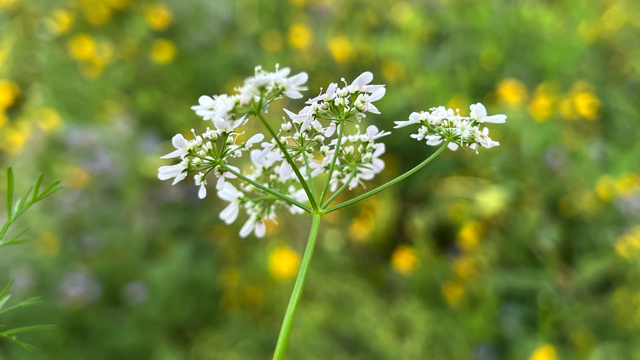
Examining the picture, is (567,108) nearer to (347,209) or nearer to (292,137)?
(347,209)

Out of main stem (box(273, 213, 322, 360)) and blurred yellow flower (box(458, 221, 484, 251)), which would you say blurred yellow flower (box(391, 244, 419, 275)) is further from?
main stem (box(273, 213, 322, 360))

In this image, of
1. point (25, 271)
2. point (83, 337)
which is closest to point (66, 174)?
point (25, 271)

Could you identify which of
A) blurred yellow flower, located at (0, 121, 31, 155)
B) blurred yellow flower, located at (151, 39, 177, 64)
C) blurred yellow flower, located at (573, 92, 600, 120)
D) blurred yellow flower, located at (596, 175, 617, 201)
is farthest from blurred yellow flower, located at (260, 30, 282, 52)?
blurred yellow flower, located at (596, 175, 617, 201)

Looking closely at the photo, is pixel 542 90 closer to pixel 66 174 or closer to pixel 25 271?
pixel 66 174

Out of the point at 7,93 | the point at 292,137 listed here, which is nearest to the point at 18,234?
the point at 292,137

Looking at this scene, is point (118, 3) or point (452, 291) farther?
point (118, 3)

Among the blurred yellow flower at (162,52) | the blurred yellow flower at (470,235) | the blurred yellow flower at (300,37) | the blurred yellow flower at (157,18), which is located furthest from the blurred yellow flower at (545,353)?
the blurred yellow flower at (157,18)
